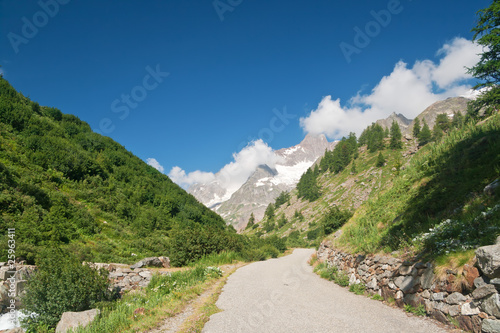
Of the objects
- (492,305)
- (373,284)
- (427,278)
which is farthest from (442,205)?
(492,305)

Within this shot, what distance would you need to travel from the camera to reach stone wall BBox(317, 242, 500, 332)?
505 cm

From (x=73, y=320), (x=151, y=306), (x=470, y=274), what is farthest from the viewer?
(x=151, y=306)

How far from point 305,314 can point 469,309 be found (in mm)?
4191

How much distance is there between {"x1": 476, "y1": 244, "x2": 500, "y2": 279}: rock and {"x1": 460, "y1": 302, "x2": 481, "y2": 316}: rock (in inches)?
33.0

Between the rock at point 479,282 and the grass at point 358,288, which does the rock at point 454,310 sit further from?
the grass at point 358,288

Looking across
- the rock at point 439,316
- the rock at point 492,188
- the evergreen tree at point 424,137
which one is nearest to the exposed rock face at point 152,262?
the rock at point 439,316

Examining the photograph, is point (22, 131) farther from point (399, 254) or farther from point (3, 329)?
point (399, 254)

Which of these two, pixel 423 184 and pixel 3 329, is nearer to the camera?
pixel 3 329

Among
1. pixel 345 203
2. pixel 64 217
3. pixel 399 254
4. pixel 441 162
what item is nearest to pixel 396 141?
pixel 345 203

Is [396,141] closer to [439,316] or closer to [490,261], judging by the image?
[439,316]

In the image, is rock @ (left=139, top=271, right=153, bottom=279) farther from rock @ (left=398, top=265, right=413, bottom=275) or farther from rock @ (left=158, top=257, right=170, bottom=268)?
rock @ (left=398, top=265, right=413, bottom=275)

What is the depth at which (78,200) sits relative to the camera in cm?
Answer: 2294

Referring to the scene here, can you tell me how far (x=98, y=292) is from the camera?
9156mm

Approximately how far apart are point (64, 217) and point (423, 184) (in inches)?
1006
